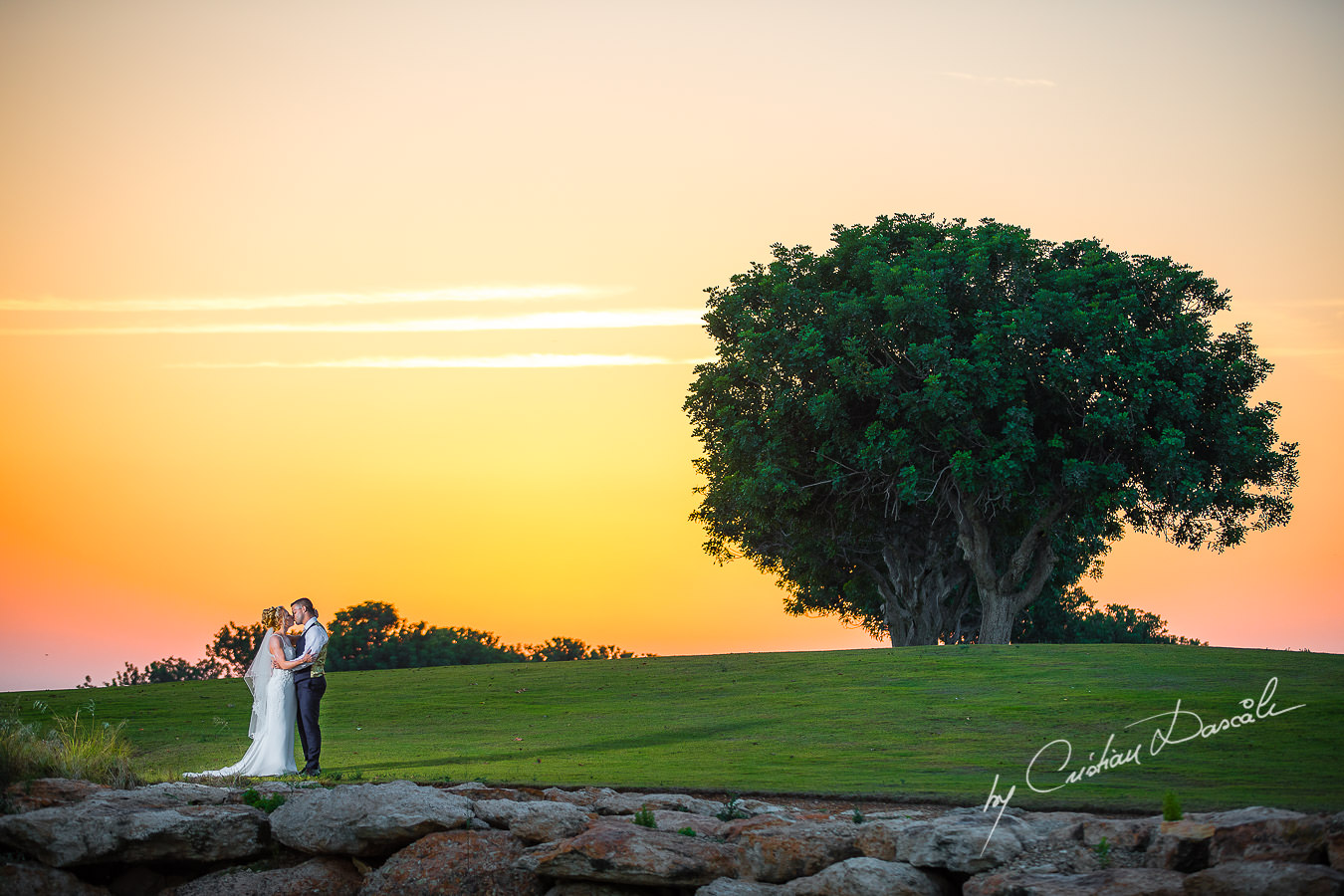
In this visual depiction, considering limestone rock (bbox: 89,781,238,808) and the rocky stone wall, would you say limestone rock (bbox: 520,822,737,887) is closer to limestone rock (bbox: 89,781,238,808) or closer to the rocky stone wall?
the rocky stone wall

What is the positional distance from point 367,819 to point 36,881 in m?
3.58

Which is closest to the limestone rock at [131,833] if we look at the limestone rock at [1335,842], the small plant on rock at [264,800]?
the small plant on rock at [264,800]

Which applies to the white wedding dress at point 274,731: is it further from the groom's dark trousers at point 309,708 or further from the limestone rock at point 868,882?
the limestone rock at point 868,882

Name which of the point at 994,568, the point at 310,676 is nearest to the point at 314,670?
the point at 310,676

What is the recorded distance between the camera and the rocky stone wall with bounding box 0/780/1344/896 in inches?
416

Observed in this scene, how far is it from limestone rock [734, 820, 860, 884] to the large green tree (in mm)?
24985

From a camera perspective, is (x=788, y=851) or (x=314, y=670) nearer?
(x=788, y=851)

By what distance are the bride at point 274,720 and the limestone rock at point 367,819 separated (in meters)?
6.20

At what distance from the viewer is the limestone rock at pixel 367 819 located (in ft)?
43.2

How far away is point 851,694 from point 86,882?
16115mm

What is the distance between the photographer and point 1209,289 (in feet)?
130

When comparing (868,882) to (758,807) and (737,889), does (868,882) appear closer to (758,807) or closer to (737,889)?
(737,889)

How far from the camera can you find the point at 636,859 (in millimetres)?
11930

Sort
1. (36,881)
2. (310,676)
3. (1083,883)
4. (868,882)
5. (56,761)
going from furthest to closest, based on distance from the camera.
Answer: (310,676) < (56,761) < (36,881) < (868,882) < (1083,883)
